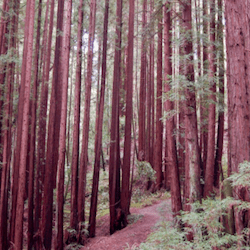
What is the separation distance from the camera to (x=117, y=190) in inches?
388

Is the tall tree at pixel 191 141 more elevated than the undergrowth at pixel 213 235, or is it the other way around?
the tall tree at pixel 191 141

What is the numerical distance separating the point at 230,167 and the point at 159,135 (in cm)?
877

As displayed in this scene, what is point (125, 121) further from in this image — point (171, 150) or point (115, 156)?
point (171, 150)

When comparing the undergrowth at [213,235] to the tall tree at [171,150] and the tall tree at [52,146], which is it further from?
the tall tree at [52,146]

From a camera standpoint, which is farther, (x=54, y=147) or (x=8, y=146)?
(x=8, y=146)

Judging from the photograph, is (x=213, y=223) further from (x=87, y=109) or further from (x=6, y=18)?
(x=6, y=18)

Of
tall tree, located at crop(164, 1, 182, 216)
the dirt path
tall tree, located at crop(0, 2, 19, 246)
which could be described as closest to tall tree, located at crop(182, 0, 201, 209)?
tall tree, located at crop(164, 1, 182, 216)

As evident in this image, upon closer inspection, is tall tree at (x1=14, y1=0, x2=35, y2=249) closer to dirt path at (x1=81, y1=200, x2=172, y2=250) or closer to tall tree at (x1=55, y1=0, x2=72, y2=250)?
tall tree at (x1=55, y1=0, x2=72, y2=250)

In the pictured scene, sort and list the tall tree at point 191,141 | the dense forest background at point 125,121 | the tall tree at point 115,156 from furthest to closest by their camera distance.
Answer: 1. the tall tree at point 115,156
2. the tall tree at point 191,141
3. the dense forest background at point 125,121

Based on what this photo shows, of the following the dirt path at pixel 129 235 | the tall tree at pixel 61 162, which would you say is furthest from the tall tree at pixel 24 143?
the dirt path at pixel 129 235

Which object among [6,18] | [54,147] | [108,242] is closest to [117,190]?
[108,242]

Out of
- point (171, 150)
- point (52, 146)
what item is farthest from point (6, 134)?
point (171, 150)

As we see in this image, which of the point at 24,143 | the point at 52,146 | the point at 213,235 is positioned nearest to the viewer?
the point at 213,235

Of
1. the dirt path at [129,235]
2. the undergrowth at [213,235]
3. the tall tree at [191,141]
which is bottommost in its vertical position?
the dirt path at [129,235]
